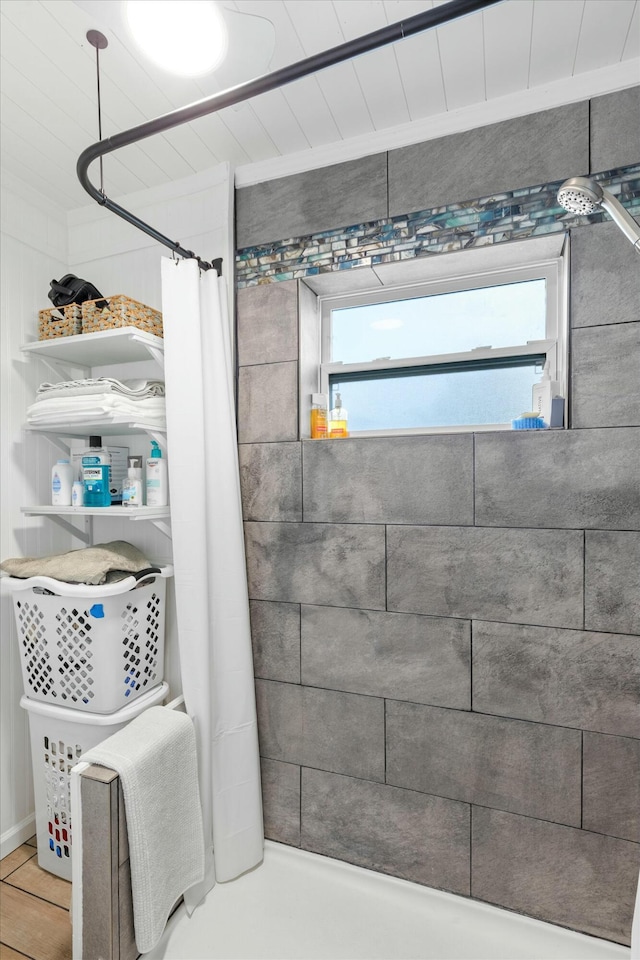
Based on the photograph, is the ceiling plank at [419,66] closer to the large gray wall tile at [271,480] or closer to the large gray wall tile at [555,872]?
the large gray wall tile at [271,480]

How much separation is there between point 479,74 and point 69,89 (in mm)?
1143

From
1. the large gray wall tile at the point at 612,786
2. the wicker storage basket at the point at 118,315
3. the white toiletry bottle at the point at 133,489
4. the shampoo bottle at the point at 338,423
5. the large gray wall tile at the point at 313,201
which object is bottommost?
the large gray wall tile at the point at 612,786

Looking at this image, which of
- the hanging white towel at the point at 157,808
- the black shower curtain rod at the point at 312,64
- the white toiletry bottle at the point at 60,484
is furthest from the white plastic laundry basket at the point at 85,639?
the black shower curtain rod at the point at 312,64

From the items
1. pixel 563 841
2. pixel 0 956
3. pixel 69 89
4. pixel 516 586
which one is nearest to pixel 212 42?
pixel 69 89

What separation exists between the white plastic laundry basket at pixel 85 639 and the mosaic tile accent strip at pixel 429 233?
112cm

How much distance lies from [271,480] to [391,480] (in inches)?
16.5

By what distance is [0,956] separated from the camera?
1435 mm

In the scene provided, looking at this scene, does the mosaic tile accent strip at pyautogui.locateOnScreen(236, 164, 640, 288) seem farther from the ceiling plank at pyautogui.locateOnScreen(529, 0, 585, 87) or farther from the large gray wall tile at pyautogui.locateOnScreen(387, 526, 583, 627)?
the large gray wall tile at pyautogui.locateOnScreen(387, 526, 583, 627)

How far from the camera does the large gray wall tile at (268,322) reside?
1.76 meters

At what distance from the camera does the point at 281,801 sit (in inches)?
70.6

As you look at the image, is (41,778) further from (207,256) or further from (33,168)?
(33,168)

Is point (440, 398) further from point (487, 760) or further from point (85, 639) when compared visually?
point (85, 639)

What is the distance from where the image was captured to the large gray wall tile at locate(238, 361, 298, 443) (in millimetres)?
1751

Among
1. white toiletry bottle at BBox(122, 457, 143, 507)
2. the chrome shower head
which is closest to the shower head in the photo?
the chrome shower head
